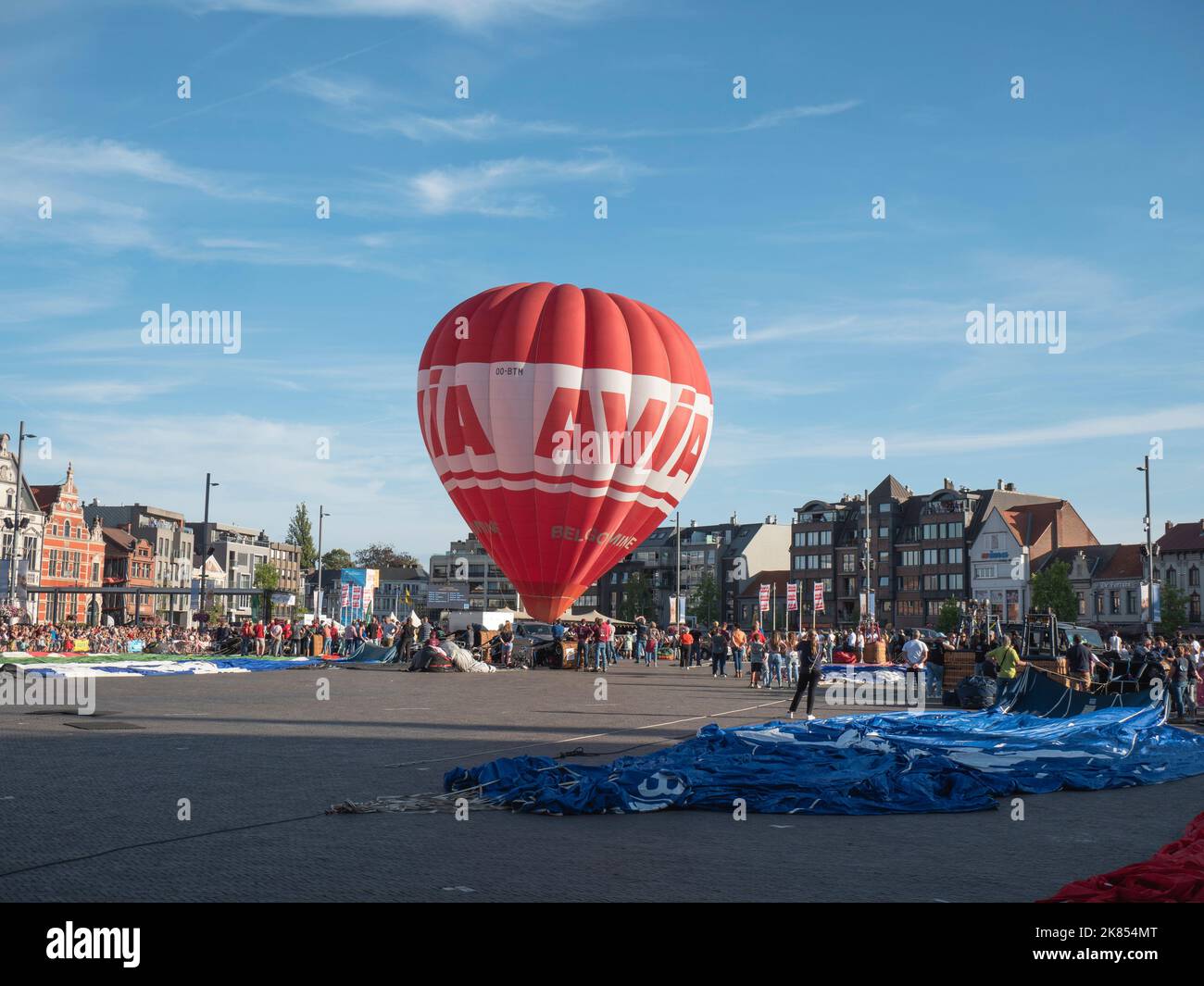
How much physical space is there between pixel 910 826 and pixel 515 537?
33.9 meters

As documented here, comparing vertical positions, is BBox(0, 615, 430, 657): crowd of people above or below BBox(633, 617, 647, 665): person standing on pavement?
above

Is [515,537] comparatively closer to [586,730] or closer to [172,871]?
[586,730]

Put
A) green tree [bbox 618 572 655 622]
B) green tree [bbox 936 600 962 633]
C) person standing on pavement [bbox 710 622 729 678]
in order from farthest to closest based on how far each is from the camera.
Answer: green tree [bbox 618 572 655 622] < green tree [bbox 936 600 962 633] < person standing on pavement [bbox 710 622 729 678]

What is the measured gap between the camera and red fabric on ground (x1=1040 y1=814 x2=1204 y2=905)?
662cm

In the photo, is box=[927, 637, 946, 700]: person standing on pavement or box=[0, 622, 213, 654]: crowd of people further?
box=[0, 622, 213, 654]: crowd of people

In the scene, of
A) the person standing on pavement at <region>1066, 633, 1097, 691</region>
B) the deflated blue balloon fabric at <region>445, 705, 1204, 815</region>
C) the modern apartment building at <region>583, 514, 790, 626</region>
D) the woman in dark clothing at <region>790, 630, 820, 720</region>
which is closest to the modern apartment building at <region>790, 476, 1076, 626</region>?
the modern apartment building at <region>583, 514, 790, 626</region>

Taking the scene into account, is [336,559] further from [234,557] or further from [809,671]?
[809,671]

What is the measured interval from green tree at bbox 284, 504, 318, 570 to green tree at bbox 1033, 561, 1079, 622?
320 feet

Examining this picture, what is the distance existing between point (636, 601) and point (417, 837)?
129886 mm

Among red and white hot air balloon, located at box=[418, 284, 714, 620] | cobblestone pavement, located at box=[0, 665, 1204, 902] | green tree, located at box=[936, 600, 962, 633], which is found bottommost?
green tree, located at box=[936, 600, 962, 633]

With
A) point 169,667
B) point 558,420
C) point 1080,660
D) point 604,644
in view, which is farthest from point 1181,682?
point 169,667

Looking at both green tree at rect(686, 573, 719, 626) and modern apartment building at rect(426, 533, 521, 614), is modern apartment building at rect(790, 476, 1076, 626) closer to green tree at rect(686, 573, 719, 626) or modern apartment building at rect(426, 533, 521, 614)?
green tree at rect(686, 573, 719, 626)
